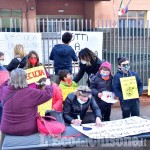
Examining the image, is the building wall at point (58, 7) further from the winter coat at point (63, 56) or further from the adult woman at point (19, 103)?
the adult woman at point (19, 103)

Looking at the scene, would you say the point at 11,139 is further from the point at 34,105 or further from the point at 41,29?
the point at 41,29

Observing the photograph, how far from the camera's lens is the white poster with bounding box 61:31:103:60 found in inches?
342

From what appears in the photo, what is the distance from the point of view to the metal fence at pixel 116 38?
884cm

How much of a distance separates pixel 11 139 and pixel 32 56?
6.51 feet

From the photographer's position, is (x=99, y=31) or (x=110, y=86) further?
(x=99, y=31)

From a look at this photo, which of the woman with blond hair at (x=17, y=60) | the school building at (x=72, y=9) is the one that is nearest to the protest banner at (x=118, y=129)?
the woman with blond hair at (x=17, y=60)

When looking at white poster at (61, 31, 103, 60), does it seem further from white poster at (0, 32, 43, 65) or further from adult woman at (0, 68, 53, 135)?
adult woman at (0, 68, 53, 135)

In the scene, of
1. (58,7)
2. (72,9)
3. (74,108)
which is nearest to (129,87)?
(74,108)

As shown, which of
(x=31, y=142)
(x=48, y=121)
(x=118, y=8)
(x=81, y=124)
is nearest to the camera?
(x=31, y=142)

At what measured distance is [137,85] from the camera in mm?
5973

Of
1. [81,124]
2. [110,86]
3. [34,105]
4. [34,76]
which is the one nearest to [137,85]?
[110,86]

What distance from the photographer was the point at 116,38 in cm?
920

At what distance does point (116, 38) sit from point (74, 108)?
431cm

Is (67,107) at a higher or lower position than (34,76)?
lower
